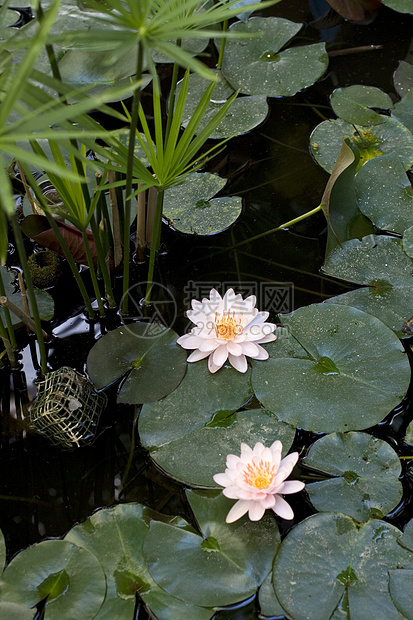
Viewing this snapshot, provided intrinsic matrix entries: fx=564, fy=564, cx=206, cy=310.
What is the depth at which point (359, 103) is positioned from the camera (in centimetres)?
247

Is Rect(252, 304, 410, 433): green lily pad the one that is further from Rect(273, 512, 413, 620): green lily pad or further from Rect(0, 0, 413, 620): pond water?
Rect(273, 512, 413, 620): green lily pad

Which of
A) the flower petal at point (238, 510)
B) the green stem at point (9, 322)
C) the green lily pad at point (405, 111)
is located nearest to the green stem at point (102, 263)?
the green stem at point (9, 322)

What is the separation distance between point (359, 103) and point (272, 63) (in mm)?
439

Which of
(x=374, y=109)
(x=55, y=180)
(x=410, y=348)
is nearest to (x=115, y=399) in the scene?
(x=55, y=180)

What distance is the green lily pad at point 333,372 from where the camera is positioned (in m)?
1.56

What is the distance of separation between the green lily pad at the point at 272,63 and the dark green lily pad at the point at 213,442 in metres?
1.56

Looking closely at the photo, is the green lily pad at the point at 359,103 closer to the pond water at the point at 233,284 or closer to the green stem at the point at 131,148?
the pond water at the point at 233,284

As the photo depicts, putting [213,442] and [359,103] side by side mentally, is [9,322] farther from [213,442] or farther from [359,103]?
[359,103]

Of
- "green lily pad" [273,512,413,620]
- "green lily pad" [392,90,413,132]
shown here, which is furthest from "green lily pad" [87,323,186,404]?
"green lily pad" [392,90,413,132]

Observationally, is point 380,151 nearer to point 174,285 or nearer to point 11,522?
point 174,285

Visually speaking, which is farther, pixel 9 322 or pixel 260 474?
pixel 9 322

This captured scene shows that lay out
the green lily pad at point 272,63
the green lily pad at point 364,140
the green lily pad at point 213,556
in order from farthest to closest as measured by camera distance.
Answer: the green lily pad at point 272,63 < the green lily pad at point 364,140 < the green lily pad at point 213,556

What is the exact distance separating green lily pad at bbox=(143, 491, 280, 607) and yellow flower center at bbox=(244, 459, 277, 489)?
0.11m

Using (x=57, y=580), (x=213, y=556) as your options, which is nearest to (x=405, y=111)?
(x=213, y=556)
